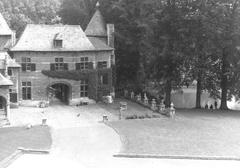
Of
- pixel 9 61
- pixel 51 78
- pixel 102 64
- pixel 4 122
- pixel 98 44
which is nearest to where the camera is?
pixel 4 122

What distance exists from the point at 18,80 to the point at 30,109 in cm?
407

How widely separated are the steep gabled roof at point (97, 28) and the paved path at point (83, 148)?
14.1 metres

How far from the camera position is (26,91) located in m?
53.6

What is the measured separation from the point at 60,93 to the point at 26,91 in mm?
6547

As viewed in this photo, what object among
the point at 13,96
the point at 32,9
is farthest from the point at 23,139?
the point at 32,9

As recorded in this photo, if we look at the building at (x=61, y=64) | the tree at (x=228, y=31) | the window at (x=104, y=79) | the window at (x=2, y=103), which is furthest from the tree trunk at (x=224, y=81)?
the window at (x=2, y=103)

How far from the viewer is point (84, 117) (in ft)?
151

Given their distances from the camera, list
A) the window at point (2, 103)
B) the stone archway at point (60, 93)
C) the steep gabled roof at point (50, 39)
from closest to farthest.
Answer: the window at point (2, 103) → the steep gabled roof at point (50, 39) → the stone archway at point (60, 93)

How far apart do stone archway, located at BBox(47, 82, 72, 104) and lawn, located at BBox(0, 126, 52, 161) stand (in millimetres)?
14073

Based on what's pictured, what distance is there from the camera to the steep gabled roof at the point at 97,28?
2307 inches

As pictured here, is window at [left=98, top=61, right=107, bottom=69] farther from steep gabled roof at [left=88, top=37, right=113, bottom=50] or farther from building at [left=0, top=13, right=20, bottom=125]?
building at [left=0, top=13, right=20, bottom=125]

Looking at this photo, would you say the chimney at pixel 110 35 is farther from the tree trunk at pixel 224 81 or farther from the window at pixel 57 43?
the tree trunk at pixel 224 81

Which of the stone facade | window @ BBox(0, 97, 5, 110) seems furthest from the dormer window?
window @ BBox(0, 97, 5, 110)

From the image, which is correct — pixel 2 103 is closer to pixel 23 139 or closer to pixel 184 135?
pixel 23 139
